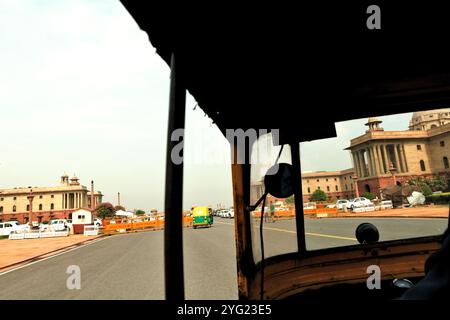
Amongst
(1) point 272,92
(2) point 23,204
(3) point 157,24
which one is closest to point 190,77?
(3) point 157,24

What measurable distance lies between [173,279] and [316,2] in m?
1.35

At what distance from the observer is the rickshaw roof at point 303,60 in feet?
4.49

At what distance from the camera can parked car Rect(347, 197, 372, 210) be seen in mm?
1913

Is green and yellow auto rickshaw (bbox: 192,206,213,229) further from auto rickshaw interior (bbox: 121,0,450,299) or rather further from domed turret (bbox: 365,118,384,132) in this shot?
domed turret (bbox: 365,118,384,132)

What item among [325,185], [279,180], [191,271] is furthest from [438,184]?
[191,271]

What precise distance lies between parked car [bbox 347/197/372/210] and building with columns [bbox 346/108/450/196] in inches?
2.9

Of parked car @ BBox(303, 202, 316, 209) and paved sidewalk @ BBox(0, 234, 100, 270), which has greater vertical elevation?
parked car @ BBox(303, 202, 316, 209)

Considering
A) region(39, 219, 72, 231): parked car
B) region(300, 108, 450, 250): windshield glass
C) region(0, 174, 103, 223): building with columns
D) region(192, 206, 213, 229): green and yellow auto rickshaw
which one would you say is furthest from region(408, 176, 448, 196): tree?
region(0, 174, 103, 223): building with columns

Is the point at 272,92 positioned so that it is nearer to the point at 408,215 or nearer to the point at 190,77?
the point at 190,77

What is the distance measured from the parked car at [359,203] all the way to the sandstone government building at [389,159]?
5 cm

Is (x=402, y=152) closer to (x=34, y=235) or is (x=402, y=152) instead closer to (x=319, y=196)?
(x=319, y=196)

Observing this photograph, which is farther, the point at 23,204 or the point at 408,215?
the point at 23,204

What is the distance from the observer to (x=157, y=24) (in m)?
1.17

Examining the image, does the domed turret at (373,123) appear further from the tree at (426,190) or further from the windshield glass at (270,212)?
the windshield glass at (270,212)
